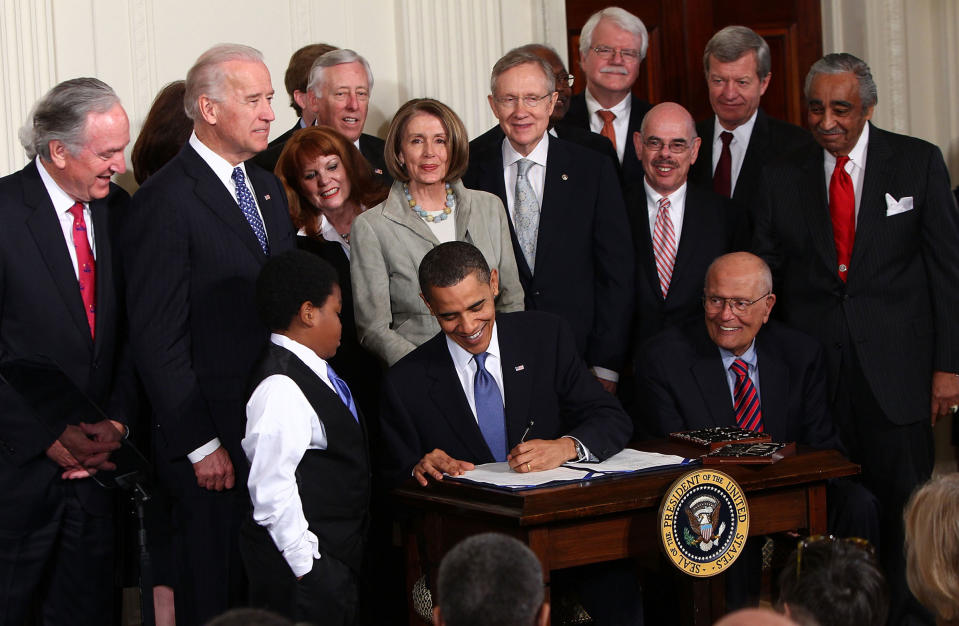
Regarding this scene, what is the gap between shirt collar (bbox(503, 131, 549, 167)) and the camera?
4.62m

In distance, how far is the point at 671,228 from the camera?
475cm

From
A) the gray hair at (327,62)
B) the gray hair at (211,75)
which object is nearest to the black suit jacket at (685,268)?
the gray hair at (327,62)

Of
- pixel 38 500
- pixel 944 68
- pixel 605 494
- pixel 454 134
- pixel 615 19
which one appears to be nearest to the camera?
pixel 605 494

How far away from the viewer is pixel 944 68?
6.43 m

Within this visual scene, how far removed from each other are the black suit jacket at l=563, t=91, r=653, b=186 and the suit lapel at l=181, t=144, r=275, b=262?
187 centimetres

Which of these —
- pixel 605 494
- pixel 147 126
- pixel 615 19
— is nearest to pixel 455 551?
pixel 605 494

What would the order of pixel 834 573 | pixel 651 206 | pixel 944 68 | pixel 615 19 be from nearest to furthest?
pixel 834 573
pixel 651 206
pixel 615 19
pixel 944 68

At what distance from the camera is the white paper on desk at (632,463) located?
339cm

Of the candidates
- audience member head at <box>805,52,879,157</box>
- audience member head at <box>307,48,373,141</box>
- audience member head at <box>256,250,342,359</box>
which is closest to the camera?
audience member head at <box>256,250,342,359</box>

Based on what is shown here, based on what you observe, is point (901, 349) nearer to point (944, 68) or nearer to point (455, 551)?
point (944, 68)

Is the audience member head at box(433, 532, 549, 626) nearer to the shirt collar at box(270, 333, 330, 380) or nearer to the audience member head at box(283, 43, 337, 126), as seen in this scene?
the shirt collar at box(270, 333, 330, 380)

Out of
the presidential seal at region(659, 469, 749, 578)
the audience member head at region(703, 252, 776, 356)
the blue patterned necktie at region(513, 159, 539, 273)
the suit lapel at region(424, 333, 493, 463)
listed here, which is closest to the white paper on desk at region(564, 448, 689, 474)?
the presidential seal at region(659, 469, 749, 578)

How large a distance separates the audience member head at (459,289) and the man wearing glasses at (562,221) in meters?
0.85

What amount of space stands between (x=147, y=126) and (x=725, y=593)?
2525 millimetres
